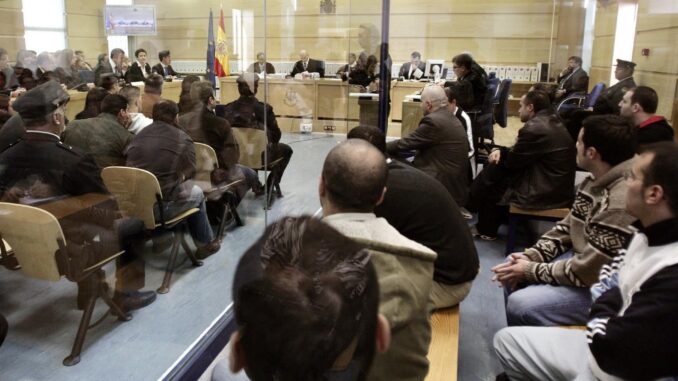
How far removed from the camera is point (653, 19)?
21.6ft

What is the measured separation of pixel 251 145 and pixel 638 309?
3.61 metres

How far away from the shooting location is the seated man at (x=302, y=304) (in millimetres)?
628

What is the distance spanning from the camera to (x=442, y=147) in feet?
13.4

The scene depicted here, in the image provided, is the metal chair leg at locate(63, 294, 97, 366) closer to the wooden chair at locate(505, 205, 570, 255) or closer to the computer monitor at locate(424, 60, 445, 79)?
the wooden chair at locate(505, 205, 570, 255)

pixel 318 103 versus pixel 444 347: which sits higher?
pixel 318 103

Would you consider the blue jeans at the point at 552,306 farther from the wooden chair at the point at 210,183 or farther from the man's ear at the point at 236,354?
the wooden chair at the point at 210,183

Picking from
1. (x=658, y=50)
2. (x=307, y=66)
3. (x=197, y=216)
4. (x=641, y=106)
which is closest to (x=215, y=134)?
(x=197, y=216)

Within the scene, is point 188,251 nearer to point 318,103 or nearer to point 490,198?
point 490,198

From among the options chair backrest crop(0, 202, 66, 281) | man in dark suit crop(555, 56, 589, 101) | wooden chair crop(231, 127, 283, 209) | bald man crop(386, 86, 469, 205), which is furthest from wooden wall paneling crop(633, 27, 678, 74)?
chair backrest crop(0, 202, 66, 281)

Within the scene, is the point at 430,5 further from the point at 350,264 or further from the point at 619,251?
the point at 350,264

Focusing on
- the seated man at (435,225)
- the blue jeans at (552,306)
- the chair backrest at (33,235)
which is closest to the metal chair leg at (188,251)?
the chair backrest at (33,235)

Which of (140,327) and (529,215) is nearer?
(140,327)

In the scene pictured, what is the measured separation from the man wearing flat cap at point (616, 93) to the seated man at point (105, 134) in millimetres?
4090

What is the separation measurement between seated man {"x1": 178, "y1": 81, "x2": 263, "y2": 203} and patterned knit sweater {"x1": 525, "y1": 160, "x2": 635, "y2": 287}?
257 centimetres
